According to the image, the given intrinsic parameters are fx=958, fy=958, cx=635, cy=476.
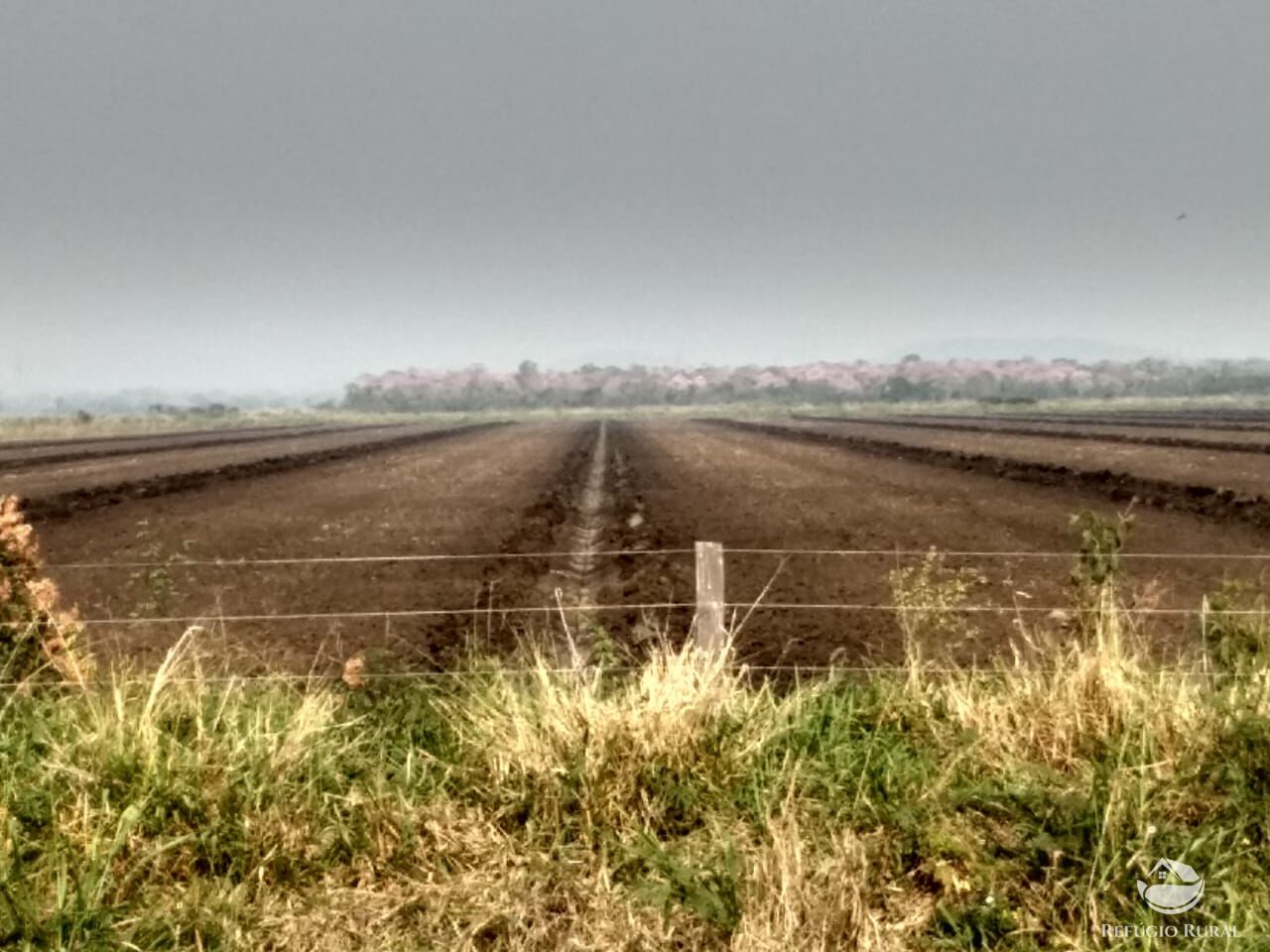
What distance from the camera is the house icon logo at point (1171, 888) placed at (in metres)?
3.86

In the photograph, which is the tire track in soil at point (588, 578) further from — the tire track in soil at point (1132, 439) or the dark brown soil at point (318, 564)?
the tire track in soil at point (1132, 439)

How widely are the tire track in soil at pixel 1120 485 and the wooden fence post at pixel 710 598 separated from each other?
517 inches

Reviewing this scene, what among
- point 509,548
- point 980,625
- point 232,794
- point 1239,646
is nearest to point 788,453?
point 509,548

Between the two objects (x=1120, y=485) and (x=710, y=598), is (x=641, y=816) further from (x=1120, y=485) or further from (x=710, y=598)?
(x=1120, y=485)

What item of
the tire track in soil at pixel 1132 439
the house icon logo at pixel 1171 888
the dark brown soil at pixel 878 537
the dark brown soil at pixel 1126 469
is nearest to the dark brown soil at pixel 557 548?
the dark brown soil at pixel 878 537

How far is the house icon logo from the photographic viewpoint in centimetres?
386

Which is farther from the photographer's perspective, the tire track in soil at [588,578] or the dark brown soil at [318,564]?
the dark brown soil at [318,564]

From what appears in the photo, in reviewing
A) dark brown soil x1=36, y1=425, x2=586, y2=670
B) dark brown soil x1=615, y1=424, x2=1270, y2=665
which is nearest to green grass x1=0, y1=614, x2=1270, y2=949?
dark brown soil x1=36, y1=425, x2=586, y2=670

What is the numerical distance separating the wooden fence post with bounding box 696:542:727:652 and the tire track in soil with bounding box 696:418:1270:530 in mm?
13140

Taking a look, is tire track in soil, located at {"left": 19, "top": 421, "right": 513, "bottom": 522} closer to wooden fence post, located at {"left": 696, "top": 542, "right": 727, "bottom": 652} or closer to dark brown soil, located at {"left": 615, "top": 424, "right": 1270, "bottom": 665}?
dark brown soil, located at {"left": 615, "top": 424, "right": 1270, "bottom": 665}

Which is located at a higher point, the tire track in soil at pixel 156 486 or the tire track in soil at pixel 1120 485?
the tire track in soil at pixel 156 486

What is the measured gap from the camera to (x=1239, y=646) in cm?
625

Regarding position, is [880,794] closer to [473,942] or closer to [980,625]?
[473,942]

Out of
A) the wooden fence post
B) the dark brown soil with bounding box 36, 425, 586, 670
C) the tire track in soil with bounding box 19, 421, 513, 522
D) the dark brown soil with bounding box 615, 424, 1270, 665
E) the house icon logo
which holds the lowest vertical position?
the dark brown soil with bounding box 615, 424, 1270, 665
